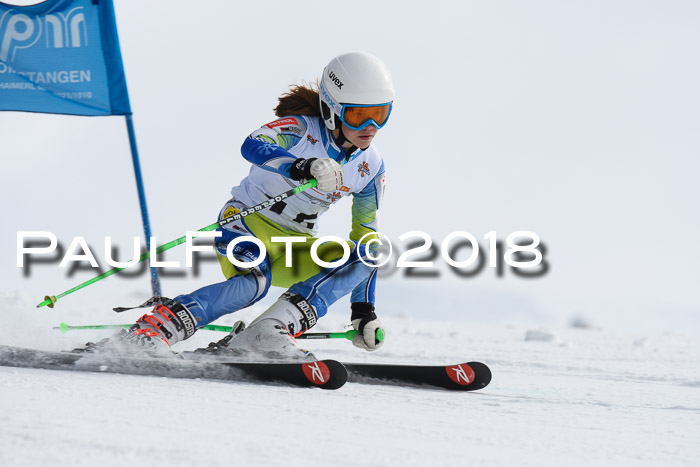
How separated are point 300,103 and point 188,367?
151 cm

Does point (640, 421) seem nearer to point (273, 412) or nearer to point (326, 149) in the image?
point (273, 412)

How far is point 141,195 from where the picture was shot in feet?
12.6

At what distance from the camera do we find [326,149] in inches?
131

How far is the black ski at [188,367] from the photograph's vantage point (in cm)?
248

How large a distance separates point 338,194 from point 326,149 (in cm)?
26

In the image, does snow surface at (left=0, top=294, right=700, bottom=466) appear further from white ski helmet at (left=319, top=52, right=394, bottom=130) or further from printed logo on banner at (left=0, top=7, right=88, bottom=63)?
printed logo on banner at (left=0, top=7, right=88, bottom=63)

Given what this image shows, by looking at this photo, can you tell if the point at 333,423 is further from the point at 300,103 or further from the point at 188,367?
the point at 300,103

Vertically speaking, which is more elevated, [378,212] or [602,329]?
[378,212]

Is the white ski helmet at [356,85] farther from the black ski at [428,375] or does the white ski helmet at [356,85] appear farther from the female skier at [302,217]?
the black ski at [428,375]

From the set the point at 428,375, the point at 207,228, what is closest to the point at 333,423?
the point at 428,375

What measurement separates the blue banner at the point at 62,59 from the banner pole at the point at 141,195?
0.66 ft

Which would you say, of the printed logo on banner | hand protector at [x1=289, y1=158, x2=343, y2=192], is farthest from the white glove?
the printed logo on banner

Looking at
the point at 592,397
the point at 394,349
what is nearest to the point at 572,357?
the point at 394,349

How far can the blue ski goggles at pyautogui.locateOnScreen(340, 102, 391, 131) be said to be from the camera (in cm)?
316
